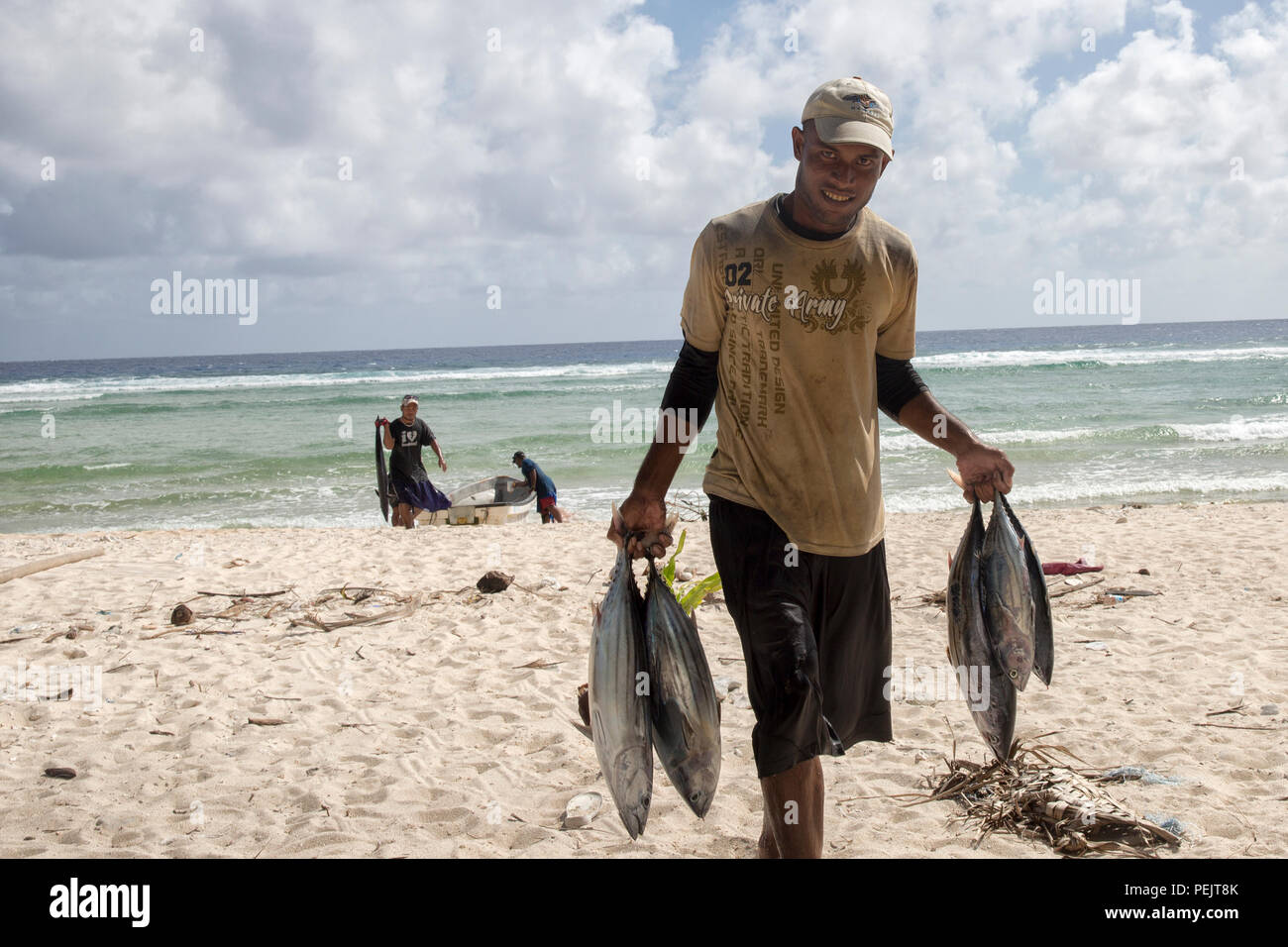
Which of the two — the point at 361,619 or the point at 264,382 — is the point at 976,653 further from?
the point at 264,382

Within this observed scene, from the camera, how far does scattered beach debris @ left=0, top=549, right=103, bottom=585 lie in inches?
294

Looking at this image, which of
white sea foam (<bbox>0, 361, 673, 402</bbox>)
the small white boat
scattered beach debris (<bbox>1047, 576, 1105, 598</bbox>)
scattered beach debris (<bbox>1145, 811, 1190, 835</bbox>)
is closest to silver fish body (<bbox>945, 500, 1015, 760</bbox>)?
scattered beach debris (<bbox>1145, 811, 1190, 835</bbox>)

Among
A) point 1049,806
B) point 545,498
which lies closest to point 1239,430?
point 545,498

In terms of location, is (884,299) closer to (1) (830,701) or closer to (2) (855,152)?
(2) (855,152)

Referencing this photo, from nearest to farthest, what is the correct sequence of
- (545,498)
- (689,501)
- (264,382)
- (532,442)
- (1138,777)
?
(1138,777), (545,498), (689,501), (532,442), (264,382)

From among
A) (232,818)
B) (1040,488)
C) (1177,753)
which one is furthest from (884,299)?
(1040,488)

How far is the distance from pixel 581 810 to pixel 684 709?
146 cm

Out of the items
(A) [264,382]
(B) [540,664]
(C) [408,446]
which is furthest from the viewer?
(A) [264,382]

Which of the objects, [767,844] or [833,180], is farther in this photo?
[767,844]

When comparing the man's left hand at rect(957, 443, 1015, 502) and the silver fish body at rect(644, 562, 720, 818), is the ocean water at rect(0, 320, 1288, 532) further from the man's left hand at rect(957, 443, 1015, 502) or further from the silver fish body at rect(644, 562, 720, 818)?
the silver fish body at rect(644, 562, 720, 818)

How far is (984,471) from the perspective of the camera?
235cm

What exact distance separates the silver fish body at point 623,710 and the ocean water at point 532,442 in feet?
35.7

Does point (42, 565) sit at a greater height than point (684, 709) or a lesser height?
lesser

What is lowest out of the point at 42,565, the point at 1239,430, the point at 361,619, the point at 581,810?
the point at 581,810
